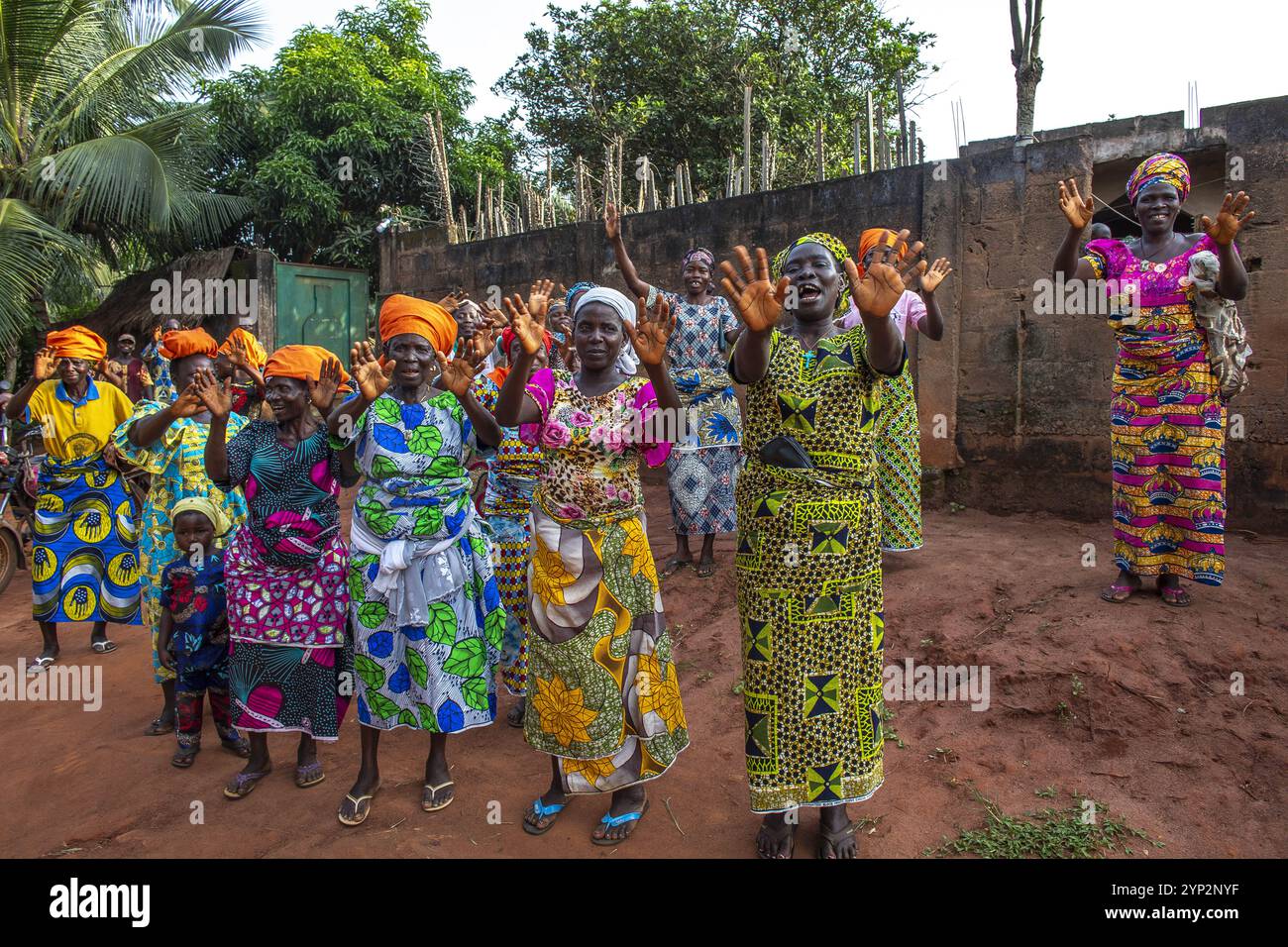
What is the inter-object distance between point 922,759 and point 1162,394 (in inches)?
86.2

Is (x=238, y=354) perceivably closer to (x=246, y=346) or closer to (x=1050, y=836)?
(x=246, y=346)

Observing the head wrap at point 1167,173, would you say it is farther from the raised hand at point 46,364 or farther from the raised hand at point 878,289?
the raised hand at point 46,364

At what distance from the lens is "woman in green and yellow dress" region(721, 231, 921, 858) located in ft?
8.77

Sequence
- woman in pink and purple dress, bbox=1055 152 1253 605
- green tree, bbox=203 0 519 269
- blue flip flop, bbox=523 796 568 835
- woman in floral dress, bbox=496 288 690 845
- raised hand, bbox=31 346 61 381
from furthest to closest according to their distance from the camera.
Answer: green tree, bbox=203 0 519 269 → raised hand, bbox=31 346 61 381 → woman in pink and purple dress, bbox=1055 152 1253 605 → blue flip flop, bbox=523 796 568 835 → woman in floral dress, bbox=496 288 690 845

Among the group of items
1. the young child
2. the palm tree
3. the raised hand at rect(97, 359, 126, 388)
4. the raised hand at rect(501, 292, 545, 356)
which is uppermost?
the palm tree

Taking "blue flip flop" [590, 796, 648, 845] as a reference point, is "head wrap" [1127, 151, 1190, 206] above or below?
above

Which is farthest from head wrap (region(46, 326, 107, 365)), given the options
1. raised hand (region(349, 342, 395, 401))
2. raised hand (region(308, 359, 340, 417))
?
raised hand (region(349, 342, 395, 401))

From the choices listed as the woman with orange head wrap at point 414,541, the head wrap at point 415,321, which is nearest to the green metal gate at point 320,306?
the head wrap at point 415,321

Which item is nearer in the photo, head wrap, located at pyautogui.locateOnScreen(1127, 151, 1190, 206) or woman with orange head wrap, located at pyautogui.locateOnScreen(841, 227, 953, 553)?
head wrap, located at pyautogui.locateOnScreen(1127, 151, 1190, 206)

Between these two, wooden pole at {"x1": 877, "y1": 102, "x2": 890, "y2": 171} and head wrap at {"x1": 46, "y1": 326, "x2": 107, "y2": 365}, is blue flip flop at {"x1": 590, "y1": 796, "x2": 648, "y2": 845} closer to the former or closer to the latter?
head wrap at {"x1": 46, "y1": 326, "x2": 107, "y2": 365}

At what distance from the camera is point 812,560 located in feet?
8.74

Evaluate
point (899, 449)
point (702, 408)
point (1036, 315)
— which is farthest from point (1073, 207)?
point (1036, 315)

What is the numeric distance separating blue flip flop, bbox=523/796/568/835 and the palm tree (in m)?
10.6
